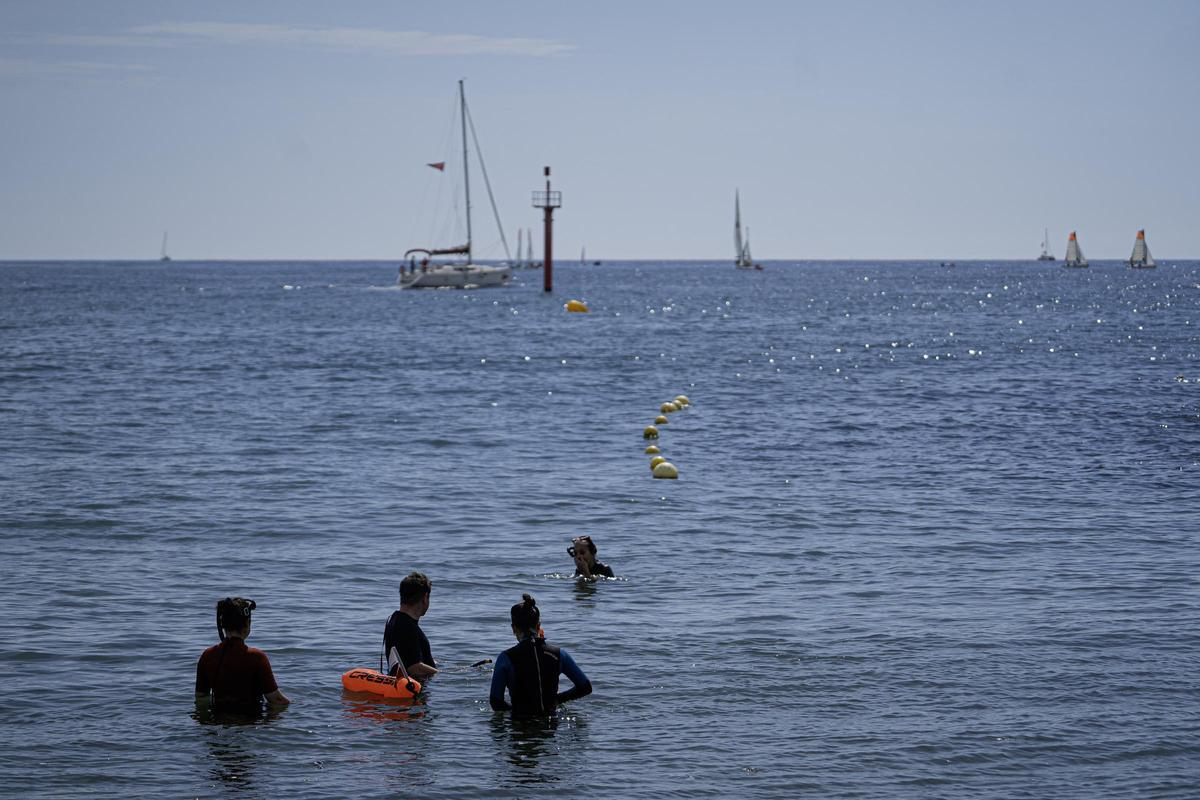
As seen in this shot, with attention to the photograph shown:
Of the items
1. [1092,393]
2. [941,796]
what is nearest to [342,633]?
[941,796]

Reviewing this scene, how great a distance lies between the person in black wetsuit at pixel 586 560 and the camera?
19.3m

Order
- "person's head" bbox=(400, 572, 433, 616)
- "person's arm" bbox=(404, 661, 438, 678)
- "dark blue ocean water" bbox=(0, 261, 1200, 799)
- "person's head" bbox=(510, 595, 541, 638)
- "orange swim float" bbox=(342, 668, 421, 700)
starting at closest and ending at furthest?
"dark blue ocean water" bbox=(0, 261, 1200, 799), "person's head" bbox=(510, 595, 541, 638), "person's head" bbox=(400, 572, 433, 616), "orange swim float" bbox=(342, 668, 421, 700), "person's arm" bbox=(404, 661, 438, 678)

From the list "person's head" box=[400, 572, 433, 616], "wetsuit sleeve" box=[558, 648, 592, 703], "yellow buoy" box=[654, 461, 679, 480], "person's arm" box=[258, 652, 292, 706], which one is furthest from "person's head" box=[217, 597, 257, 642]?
"yellow buoy" box=[654, 461, 679, 480]

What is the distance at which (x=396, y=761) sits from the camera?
40.8ft

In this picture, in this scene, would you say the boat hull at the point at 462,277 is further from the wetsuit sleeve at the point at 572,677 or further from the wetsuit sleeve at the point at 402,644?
the wetsuit sleeve at the point at 572,677

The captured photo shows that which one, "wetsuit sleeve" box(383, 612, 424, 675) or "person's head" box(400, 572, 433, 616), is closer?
"person's head" box(400, 572, 433, 616)

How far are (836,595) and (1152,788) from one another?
7.53 meters

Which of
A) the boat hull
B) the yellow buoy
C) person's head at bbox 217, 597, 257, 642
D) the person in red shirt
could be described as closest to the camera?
person's head at bbox 217, 597, 257, 642

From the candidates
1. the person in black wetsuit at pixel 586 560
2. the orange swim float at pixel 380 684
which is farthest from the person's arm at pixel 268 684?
the person in black wetsuit at pixel 586 560

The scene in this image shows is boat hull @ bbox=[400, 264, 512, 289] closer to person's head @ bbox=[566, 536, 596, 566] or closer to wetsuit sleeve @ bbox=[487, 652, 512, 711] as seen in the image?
person's head @ bbox=[566, 536, 596, 566]

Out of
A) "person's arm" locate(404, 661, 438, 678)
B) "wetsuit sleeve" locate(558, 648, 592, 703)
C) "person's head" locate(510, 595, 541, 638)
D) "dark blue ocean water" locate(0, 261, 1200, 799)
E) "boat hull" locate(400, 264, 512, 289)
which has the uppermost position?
"boat hull" locate(400, 264, 512, 289)

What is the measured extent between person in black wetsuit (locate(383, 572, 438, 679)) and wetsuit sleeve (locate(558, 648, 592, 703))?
1510 mm

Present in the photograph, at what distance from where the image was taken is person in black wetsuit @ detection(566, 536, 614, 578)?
19281 mm

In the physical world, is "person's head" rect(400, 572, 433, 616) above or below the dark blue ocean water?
above
